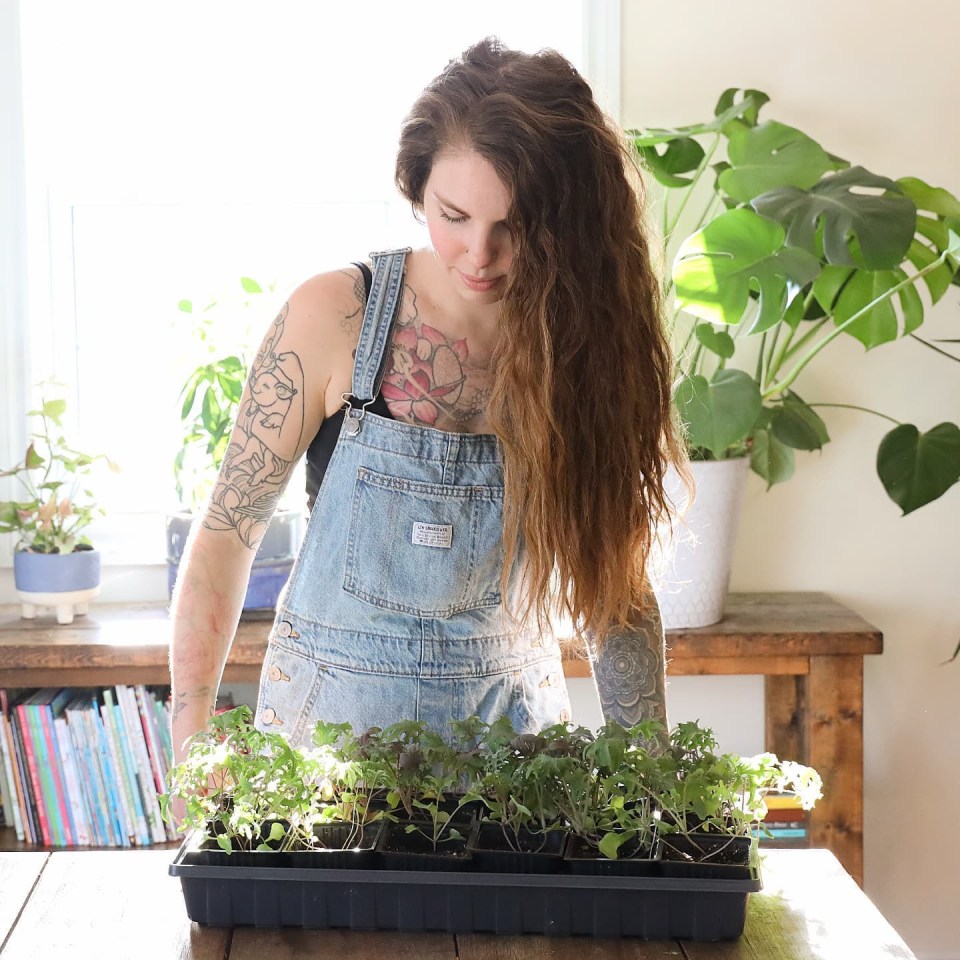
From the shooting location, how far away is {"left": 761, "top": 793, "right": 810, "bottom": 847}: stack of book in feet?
8.42

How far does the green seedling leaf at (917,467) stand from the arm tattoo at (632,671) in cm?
111

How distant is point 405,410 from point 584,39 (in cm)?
152

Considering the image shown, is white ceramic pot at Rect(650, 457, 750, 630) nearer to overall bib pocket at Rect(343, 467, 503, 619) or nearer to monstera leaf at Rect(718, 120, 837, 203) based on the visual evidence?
monstera leaf at Rect(718, 120, 837, 203)

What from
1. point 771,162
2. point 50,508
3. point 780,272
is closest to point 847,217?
point 780,272

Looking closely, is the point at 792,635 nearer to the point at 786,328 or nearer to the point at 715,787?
the point at 786,328

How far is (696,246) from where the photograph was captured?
6.95 ft

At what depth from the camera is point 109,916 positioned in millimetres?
1141

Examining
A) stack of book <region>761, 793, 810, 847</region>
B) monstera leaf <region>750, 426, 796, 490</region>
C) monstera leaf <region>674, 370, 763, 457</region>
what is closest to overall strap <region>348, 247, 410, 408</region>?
monstera leaf <region>674, 370, 763, 457</region>

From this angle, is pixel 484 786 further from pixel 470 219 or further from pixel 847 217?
pixel 847 217

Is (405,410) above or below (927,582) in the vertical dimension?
above

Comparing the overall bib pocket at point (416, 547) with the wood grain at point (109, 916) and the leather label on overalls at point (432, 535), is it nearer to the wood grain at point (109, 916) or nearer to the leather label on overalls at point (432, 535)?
the leather label on overalls at point (432, 535)

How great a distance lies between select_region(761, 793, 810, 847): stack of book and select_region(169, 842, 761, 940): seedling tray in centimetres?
156

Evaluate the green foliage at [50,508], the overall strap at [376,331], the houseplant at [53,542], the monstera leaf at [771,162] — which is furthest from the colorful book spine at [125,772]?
the monstera leaf at [771,162]

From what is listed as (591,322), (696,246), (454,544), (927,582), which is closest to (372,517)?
(454,544)
